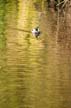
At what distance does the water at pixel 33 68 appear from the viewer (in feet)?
27.1

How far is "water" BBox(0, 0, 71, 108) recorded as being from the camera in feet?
27.1

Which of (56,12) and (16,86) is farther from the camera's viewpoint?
(56,12)

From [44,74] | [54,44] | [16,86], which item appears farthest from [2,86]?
[54,44]

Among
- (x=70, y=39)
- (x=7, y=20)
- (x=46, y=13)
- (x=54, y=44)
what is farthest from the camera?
(x=46, y=13)

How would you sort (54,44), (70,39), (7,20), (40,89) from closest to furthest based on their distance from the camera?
(40,89) < (54,44) < (70,39) < (7,20)

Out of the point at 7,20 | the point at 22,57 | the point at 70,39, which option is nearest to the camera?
the point at 22,57

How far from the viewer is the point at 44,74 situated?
31.8 ft

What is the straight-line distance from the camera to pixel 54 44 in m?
12.8

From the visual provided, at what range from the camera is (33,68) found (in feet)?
33.2

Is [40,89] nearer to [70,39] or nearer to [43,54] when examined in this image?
[43,54]

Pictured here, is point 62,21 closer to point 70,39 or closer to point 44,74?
point 70,39

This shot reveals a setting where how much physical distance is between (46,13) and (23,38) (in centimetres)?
748

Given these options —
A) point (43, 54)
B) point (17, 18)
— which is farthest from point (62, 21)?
point (43, 54)

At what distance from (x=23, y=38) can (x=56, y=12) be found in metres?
8.36
